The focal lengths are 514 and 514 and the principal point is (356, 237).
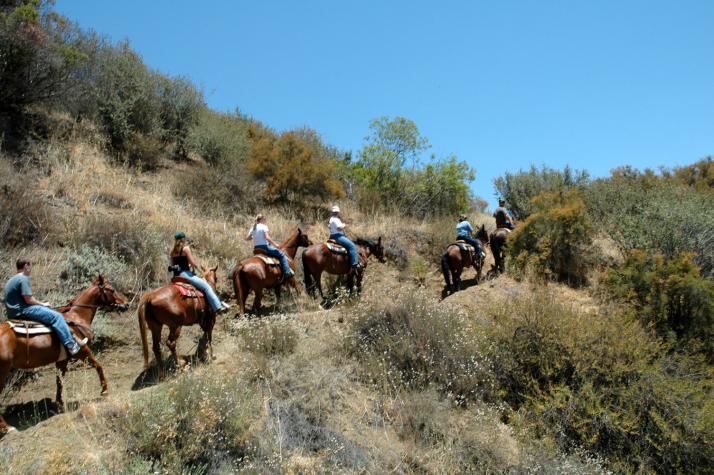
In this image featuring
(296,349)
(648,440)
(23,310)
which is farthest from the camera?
(296,349)

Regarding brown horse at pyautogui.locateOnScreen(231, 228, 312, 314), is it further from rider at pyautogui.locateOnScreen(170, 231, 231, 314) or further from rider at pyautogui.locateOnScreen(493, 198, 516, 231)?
rider at pyautogui.locateOnScreen(493, 198, 516, 231)

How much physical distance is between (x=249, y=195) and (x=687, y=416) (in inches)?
583

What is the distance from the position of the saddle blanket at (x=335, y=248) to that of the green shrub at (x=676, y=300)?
22.9 ft

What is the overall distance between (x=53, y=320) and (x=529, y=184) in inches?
749

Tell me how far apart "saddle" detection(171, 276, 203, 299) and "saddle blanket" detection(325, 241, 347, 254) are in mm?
4339

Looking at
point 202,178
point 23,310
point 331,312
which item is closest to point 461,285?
point 331,312

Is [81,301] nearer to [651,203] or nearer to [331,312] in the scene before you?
[331,312]

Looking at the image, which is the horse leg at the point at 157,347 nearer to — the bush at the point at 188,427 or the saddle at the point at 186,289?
the saddle at the point at 186,289

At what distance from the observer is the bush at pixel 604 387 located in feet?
27.7

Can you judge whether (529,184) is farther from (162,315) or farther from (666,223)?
(162,315)

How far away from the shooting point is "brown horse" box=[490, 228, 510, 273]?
620 inches

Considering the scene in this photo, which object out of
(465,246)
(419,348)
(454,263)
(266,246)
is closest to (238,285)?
(266,246)

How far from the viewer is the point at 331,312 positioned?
39.6ft

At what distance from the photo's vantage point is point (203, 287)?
385 inches
